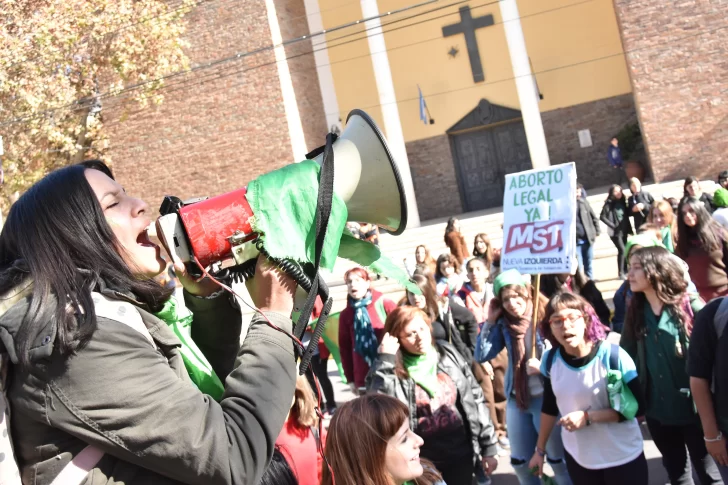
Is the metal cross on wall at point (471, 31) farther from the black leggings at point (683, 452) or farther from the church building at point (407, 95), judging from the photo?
the black leggings at point (683, 452)

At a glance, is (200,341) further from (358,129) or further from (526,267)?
(526,267)

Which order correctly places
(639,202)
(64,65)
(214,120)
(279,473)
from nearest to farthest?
1. (279,473)
2. (639,202)
3. (64,65)
4. (214,120)

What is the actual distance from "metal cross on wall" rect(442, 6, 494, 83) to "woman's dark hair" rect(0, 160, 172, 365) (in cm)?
2109

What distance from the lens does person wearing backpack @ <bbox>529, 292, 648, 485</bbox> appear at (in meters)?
3.96

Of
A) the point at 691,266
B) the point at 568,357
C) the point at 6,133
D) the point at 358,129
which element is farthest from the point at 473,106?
the point at 358,129

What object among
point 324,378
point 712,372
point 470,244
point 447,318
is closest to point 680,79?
point 470,244

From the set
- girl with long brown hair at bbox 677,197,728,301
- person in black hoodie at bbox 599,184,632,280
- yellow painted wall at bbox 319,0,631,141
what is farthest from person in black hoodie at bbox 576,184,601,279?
yellow painted wall at bbox 319,0,631,141

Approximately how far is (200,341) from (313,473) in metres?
1.82

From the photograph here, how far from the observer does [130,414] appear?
4.58 feet

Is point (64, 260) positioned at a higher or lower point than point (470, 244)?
higher

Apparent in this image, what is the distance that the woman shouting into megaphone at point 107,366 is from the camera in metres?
1.39

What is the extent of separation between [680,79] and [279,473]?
698 inches

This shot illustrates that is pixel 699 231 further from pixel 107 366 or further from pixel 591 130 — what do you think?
pixel 591 130

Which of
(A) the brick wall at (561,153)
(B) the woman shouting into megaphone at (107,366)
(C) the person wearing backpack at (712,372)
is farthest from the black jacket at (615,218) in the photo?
(B) the woman shouting into megaphone at (107,366)
